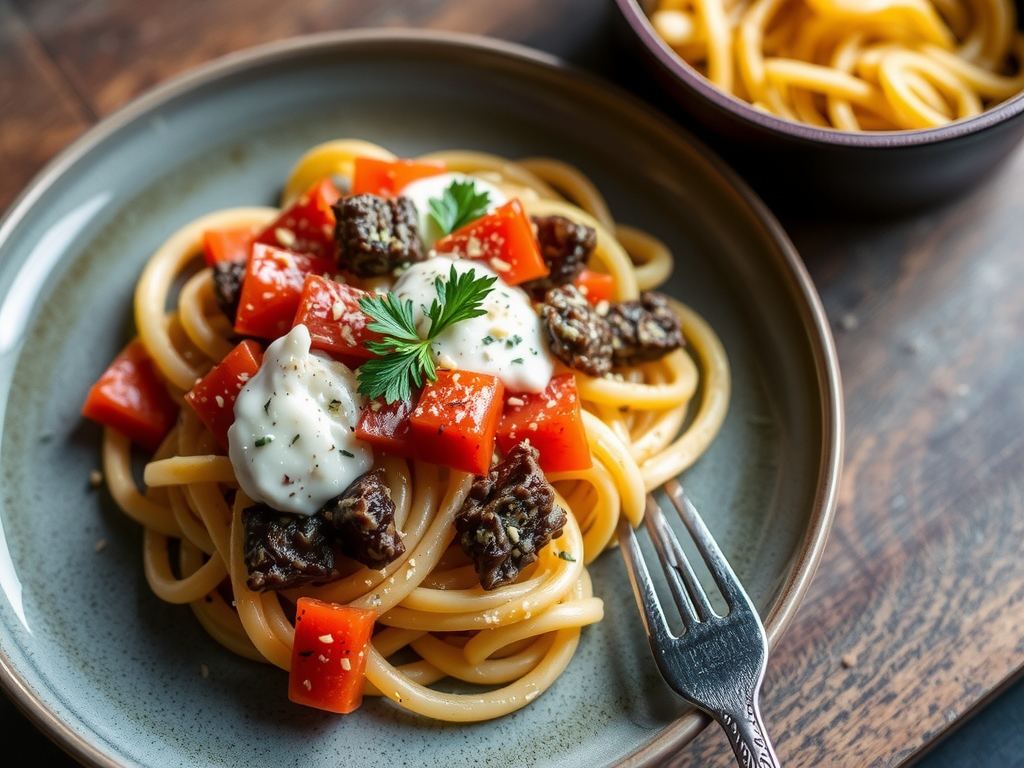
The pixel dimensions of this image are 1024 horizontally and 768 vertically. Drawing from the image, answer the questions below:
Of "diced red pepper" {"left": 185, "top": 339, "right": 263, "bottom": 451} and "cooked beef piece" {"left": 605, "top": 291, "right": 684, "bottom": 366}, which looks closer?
"diced red pepper" {"left": 185, "top": 339, "right": 263, "bottom": 451}

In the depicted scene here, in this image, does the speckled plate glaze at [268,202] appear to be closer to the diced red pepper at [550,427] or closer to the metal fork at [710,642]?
the metal fork at [710,642]

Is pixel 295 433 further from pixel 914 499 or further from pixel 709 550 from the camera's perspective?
pixel 914 499

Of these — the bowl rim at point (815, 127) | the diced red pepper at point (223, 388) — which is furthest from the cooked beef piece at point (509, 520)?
the bowl rim at point (815, 127)

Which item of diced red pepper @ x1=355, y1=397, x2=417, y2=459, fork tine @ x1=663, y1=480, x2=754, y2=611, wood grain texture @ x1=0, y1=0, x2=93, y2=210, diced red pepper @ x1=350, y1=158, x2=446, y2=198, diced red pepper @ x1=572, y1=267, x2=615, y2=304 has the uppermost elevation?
wood grain texture @ x1=0, y1=0, x2=93, y2=210

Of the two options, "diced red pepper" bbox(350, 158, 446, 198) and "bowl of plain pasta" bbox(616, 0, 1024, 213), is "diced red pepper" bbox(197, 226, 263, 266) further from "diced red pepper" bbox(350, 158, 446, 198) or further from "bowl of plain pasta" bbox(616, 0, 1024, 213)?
"bowl of plain pasta" bbox(616, 0, 1024, 213)

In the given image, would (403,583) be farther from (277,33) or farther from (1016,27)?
(1016,27)

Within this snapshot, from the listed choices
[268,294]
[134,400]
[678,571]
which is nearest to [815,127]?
[678,571]

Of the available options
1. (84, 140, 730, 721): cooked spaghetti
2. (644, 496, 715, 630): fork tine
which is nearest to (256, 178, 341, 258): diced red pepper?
(84, 140, 730, 721): cooked spaghetti
